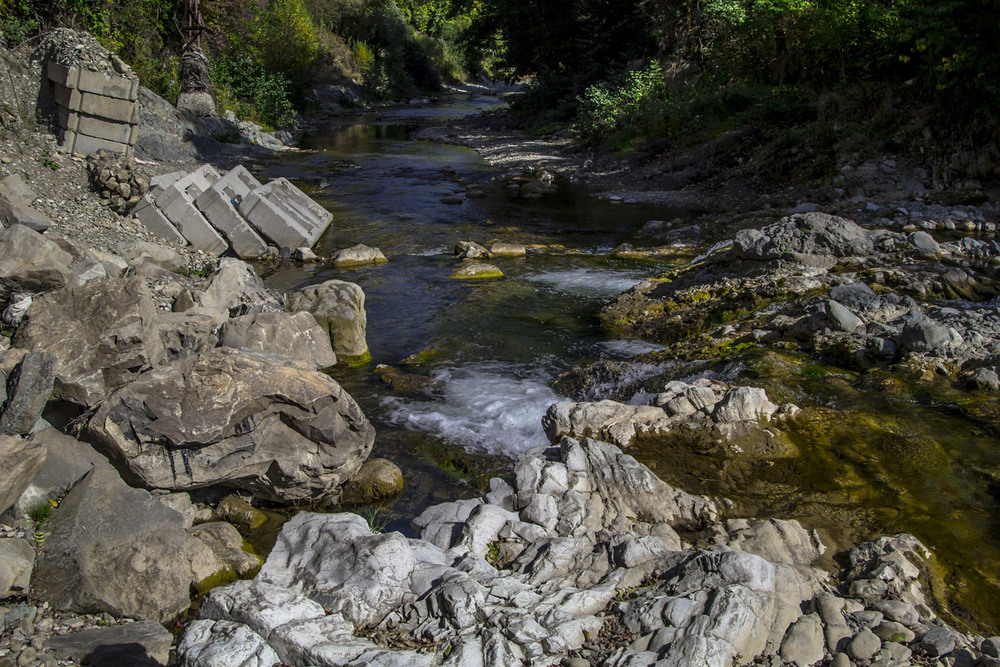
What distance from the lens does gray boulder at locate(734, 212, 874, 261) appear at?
32.1 feet

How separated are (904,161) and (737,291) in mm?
8350

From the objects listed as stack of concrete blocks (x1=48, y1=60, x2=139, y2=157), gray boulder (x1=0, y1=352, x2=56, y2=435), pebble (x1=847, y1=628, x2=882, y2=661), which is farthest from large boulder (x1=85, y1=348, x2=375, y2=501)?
stack of concrete blocks (x1=48, y1=60, x2=139, y2=157)

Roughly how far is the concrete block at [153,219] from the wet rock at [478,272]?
484cm

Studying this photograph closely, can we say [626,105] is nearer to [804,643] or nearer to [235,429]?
[235,429]

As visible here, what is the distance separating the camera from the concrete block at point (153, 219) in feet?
38.9

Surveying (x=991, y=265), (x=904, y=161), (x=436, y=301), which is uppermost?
(x=904, y=161)

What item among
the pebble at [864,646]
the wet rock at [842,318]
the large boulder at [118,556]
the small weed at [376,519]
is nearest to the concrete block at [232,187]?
the small weed at [376,519]

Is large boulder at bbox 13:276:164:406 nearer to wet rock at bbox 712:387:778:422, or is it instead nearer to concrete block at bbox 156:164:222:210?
wet rock at bbox 712:387:778:422

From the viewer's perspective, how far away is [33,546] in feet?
14.3

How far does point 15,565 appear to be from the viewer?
4.07m

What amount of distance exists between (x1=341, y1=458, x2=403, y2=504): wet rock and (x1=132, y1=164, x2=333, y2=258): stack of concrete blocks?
26.0 feet

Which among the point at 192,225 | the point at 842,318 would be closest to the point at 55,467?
→ the point at 842,318

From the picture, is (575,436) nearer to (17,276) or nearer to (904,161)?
(17,276)

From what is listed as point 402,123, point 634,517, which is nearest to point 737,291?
point 634,517
